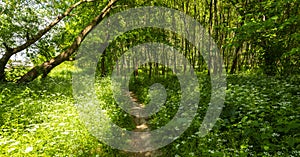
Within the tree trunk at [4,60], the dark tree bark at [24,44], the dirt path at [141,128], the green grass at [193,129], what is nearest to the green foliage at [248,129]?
the green grass at [193,129]

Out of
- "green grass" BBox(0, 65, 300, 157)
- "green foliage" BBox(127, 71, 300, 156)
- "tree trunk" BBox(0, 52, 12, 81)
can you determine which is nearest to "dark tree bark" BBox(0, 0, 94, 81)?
"tree trunk" BBox(0, 52, 12, 81)

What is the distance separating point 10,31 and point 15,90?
169 inches

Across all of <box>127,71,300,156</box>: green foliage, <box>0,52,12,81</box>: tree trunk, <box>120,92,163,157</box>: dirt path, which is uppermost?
<box>0,52,12,81</box>: tree trunk

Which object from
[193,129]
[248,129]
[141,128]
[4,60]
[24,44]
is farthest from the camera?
[24,44]

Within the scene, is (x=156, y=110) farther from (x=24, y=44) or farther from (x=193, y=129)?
(x=24, y=44)

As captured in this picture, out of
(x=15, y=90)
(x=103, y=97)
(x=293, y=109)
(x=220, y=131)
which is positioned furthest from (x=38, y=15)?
(x=293, y=109)

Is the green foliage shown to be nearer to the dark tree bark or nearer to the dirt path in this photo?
the dirt path

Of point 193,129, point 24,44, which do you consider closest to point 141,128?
point 193,129

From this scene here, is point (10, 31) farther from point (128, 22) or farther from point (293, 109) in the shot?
point (293, 109)

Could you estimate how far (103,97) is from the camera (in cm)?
1086

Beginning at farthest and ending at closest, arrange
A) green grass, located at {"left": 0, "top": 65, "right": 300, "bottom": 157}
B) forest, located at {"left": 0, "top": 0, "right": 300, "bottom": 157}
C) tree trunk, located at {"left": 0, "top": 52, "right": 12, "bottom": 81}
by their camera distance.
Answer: tree trunk, located at {"left": 0, "top": 52, "right": 12, "bottom": 81} < forest, located at {"left": 0, "top": 0, "right": 300, "bottom": 157} < green grass, located at {"left": 0, "top": 65, "right": 300, "bottom": 157}

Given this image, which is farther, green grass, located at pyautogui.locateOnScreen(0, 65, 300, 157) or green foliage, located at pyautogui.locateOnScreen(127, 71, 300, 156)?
green grass, located at pyautogui.locateOnScreen(0, 65, 300, 157)

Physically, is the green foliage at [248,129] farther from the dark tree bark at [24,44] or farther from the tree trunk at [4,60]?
the tree trunk at [4,60]

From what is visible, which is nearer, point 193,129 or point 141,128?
point 193,129
